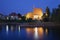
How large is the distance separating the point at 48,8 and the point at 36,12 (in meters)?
16.5

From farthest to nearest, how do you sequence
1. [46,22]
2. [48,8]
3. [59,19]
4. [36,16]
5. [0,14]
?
[0,14] → [36,16] → [48,8] → [46,22] → [59,19]

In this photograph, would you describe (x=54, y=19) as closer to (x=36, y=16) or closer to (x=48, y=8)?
(x=48, y=8)

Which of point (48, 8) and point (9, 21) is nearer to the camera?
point (48, 8)

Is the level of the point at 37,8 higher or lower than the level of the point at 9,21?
higher

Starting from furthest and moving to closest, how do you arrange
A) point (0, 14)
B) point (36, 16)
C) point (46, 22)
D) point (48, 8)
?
point (0, 14) → point (36, 16) → point (48, 8) → point (46, 22)

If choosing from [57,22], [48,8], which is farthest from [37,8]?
[57,22]

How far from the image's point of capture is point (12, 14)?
87375 mm

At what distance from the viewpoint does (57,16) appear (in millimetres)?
39812

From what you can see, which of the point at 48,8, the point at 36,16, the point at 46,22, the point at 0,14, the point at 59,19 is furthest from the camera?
the point at 0,14

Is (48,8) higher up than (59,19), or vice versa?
(48,8)

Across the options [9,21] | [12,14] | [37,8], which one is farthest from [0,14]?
[37,8]

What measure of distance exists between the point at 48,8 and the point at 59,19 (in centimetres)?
1383

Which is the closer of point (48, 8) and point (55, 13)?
point (55, 13)

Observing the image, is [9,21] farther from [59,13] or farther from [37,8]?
[59,13]
